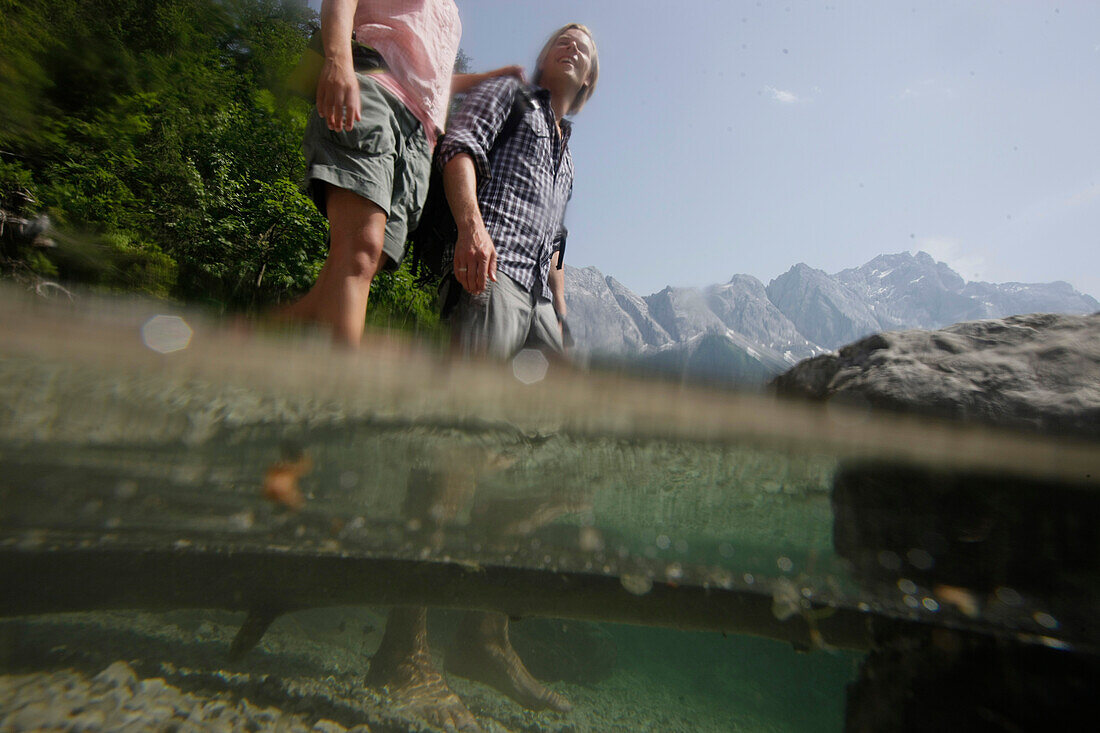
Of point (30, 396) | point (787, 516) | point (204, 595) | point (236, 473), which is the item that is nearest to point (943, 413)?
point (787, 516)

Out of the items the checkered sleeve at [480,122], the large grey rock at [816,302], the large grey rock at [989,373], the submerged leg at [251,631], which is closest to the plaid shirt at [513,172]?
the checkered sleeve at [480,122]

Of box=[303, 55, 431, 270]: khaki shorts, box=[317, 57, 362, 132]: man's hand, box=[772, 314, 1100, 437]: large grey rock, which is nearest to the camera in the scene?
box=[317, 57, 362, 132]: man's hand

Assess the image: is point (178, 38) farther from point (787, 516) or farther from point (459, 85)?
point (787, 516)

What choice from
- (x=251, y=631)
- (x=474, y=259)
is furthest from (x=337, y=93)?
(x=251, y=631)

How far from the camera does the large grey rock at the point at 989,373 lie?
6.63 ft

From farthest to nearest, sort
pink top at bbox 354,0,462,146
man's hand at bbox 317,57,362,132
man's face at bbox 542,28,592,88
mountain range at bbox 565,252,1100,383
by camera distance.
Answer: mountain range at bbox 565,252,1100,383, man's face at bbox 542,28,592,88, pink top at bbox 354,0,462,146, man's hand at bbox 317,57,362,132

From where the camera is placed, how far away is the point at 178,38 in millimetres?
15367

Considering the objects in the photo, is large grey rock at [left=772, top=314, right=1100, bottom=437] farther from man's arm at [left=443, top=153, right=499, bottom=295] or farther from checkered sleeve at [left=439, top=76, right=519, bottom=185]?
checkered sleeve at [left=439, top=76, right=519, bottom=185]

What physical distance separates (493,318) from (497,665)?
1451 millimetres

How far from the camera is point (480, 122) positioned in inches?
87.3

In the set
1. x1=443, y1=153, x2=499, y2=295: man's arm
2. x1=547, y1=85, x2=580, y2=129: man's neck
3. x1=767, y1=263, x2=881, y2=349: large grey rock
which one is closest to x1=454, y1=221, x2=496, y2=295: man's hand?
x1=443, y1=153, x2=499, y2=295: man's arm

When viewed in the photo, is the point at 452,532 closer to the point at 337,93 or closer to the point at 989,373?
the point at 337,93

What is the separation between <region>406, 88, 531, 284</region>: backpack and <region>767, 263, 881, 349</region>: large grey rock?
156376 mm

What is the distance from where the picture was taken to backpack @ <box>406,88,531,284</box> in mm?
2365
